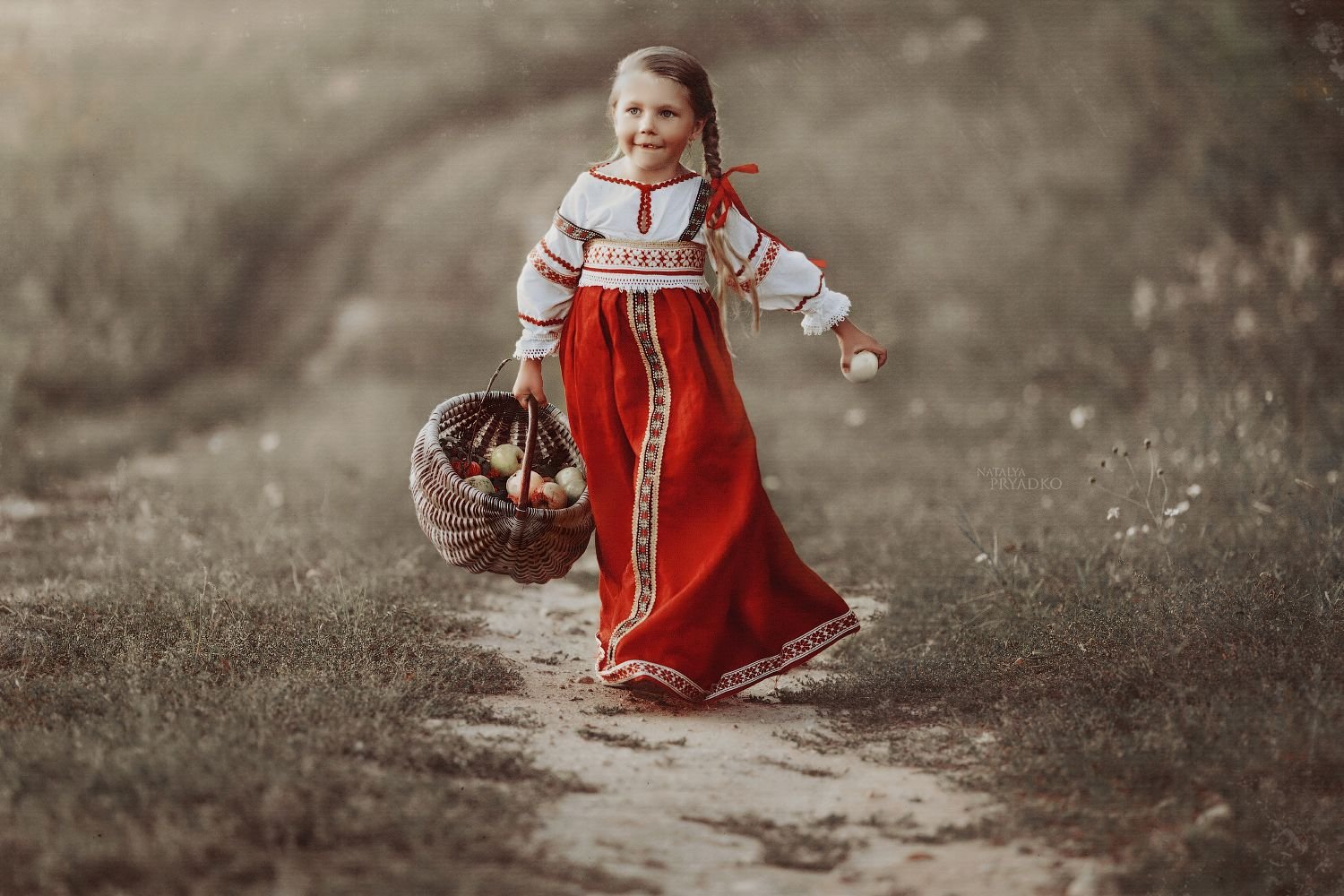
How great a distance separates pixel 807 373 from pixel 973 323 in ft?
3.81

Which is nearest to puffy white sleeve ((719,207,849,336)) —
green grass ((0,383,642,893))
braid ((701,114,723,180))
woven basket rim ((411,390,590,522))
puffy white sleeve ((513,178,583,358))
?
braid ((701,114,723,180))

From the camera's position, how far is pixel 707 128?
3.59 meters

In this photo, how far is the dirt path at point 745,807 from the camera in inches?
96.2

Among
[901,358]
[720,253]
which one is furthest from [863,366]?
[901,358]

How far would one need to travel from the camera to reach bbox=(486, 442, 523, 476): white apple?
374 cm

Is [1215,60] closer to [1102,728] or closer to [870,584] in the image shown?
[870,584]

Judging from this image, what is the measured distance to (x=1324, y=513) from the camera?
4.36m

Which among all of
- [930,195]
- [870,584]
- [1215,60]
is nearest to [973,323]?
[930,195]

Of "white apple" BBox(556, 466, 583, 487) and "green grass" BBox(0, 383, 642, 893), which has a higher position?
"white apple" BBox(556, 466, 583, 487)

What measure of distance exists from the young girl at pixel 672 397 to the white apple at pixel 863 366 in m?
0.06

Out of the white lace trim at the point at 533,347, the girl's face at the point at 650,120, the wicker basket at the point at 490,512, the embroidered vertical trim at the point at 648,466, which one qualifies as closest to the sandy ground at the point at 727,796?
Result: the embroidered vertical trim at the point at 648,466

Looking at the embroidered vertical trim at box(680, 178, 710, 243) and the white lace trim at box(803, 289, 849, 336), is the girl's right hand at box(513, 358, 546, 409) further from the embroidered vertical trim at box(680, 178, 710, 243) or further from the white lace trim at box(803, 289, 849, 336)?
the white lace trim at box(803, 289, 849, 336)

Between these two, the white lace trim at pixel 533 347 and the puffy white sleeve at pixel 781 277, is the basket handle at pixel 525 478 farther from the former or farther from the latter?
the puffy white sleeve at pixel 781 277

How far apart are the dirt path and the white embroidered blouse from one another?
1033 millimetres
